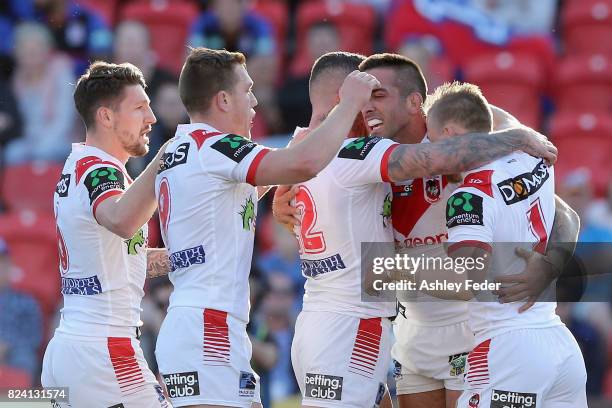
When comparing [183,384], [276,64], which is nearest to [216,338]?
[183,384]

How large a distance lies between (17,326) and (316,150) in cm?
634

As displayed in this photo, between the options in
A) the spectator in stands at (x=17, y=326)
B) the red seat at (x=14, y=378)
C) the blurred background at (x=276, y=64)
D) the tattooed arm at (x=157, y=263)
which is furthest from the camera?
the blurred background at (x=276, y=64)

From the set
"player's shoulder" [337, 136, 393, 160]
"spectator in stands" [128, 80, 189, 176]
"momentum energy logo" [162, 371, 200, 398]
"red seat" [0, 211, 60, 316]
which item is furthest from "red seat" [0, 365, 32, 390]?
"player's shoulder" [337, 136, 393, 160]

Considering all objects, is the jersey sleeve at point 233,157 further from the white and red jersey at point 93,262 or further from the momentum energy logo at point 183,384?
the momentum energy logo at point 183,384

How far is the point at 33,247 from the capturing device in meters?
12.0

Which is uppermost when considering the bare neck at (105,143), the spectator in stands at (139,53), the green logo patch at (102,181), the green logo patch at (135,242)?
the spectator in stands at (139,53)

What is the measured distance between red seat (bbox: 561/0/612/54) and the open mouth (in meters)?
7.62

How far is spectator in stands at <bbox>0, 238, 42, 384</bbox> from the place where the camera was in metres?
10.8

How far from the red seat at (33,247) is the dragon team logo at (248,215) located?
20.2 ft

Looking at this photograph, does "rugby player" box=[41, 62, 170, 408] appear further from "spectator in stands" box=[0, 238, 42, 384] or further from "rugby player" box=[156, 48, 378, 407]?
"spectator in stands" box=[0, 238, 42, 384]

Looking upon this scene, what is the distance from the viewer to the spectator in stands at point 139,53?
1279 cm

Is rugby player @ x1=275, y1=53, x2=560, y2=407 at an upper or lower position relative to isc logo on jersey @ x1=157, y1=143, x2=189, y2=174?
lower

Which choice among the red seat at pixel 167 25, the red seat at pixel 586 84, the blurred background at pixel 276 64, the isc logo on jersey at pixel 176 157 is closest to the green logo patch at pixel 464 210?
the isc logo on jersey at pixel 176 157

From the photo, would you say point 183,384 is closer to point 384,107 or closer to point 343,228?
point 343,228
